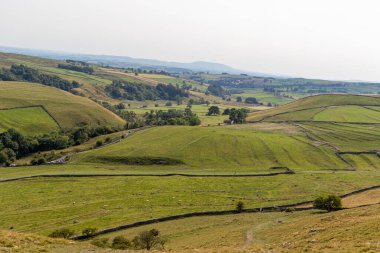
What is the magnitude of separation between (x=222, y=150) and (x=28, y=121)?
99827 mm

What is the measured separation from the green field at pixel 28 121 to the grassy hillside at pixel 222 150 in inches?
1884

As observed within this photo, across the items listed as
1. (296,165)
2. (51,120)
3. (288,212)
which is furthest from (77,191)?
(51,120)

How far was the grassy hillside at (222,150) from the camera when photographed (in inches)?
4877

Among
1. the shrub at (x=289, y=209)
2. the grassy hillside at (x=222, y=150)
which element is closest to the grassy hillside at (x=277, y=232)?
the shrub at (x=289, y=209)

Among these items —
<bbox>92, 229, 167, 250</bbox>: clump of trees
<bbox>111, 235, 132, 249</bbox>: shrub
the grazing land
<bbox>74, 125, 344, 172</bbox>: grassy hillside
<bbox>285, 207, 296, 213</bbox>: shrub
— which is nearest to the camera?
<bbox>111, 235, 132, 249</bbox>: shrub

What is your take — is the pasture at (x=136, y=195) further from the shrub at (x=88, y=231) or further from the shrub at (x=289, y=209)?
the shrub at (x=289, y=209)

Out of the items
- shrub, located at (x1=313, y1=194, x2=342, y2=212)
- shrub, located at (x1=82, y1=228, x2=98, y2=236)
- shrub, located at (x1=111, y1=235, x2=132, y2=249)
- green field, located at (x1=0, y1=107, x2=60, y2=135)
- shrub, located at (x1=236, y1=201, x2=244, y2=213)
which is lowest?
green field, located at (x1=0, y1=107, x2=60, y2=135)

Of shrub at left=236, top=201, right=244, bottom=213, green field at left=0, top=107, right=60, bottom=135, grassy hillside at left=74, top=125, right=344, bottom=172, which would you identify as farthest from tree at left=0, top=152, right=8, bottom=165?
shrub at left=236, top=201, right=244, bottom=213

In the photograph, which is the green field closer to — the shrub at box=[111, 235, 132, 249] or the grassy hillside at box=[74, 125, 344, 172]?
the grassy hillside at box=[74, 125, 344, 172]

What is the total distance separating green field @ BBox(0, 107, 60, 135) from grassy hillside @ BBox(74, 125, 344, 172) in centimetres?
4785

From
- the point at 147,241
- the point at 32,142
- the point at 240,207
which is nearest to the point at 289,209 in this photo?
the point at 240,207

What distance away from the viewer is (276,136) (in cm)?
15325

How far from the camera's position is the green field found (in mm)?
162500

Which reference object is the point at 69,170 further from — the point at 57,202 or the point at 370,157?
the point at 370,157
